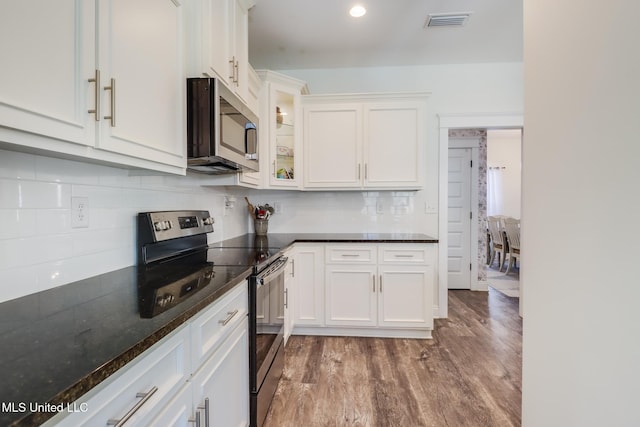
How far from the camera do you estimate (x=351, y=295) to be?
2.63 meters

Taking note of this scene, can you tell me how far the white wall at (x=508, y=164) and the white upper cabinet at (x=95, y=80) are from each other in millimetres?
6993

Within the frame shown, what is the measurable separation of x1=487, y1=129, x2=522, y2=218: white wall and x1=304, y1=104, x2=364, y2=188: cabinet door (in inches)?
201

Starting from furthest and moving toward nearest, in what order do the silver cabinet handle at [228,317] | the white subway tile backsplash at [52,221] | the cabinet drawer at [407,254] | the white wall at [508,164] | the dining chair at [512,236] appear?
1. the white wall at [508,164]
2. the dining chair at [512,236]
3. the cabinet drawer at [407,254]
4. the silver cabinet handle at [228,317]
5. the white subway tile backsplash at [52,221]

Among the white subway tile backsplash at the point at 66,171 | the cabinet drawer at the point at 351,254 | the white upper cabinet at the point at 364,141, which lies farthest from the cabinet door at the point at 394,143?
the white subway tile backsplash at the point at 66,171

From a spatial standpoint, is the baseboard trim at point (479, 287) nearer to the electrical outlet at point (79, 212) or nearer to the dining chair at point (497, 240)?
the dining chair at point (497, 240)

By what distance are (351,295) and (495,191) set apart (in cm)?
559

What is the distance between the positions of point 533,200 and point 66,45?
5.31 ft

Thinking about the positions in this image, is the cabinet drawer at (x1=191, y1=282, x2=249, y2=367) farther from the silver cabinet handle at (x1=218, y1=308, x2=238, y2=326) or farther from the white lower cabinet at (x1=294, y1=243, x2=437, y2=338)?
the white lower cabinet at (x1=294, y1=243, x2=437, y2=338)

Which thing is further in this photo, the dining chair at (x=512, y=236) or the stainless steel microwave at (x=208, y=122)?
the dining chair at (x=512, y=236)

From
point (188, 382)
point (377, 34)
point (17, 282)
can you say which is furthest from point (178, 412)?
point (377, 34)

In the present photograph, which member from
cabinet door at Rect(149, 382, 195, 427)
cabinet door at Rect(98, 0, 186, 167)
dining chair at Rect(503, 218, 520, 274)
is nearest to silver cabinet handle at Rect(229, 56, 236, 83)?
cabinet door at Rect(98, 0, 186, 167)

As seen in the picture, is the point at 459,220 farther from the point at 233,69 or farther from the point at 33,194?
the point at 33,194

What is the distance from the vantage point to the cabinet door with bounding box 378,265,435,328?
256 cm

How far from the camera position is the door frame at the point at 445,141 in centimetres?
303
